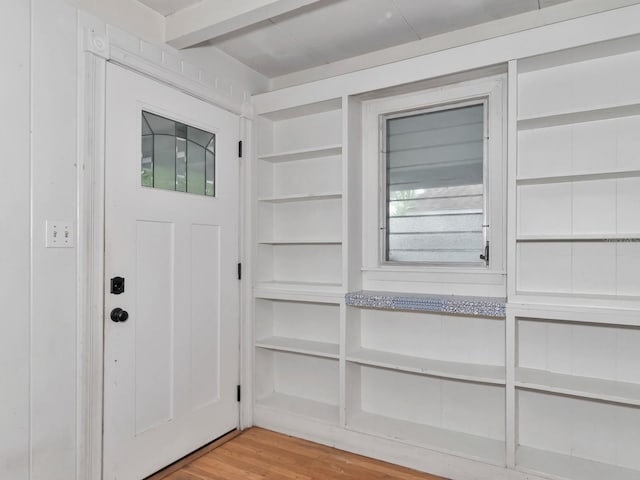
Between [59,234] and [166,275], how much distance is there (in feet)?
2.09

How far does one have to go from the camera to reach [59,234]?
1.92m

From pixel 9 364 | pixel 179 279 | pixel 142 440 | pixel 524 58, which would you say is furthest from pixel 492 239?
pixel 9 364

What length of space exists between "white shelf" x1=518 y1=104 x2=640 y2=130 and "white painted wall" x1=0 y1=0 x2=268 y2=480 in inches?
90.1

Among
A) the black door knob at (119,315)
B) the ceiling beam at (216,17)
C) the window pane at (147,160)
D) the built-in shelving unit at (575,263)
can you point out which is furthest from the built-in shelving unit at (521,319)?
the black door knob at (119,315)

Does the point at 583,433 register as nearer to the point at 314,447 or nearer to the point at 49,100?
the point at 314,447

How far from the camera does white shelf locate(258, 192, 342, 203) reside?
2795mm

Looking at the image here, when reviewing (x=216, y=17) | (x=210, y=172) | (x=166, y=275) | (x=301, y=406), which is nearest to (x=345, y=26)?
(x=216, y=17)

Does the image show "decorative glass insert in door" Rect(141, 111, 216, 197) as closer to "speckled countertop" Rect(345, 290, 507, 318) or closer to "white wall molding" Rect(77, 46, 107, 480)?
"white wall molding" Rect(77, 46, 107, 480)

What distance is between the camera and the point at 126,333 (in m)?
2.20

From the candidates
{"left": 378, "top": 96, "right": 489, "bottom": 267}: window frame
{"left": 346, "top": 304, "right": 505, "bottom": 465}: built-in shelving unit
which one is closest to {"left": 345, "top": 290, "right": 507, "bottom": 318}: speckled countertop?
{"left": 346, "top": 304, "right": 505, "bottom": 465}: built-in shelving unit

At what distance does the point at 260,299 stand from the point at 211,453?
1.04 metres

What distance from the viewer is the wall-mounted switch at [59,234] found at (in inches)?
74.0

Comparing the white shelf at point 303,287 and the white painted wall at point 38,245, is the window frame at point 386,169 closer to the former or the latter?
the white shelf at point 303,287

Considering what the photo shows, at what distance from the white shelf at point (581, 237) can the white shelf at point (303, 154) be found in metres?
1.29
